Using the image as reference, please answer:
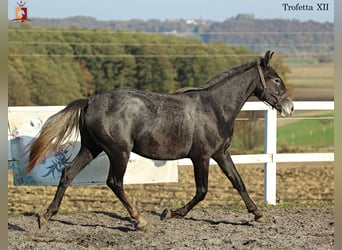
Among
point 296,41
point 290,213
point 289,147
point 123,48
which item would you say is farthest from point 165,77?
point 296,41

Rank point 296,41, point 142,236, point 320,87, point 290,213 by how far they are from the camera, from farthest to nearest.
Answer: point 296,41 < point 320,87 < point 290,213 < point 142,236

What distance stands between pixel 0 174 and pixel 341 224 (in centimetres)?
142

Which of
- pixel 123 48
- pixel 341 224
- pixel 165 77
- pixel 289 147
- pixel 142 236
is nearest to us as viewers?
pixel 341 224

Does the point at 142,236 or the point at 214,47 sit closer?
the point at 142,236

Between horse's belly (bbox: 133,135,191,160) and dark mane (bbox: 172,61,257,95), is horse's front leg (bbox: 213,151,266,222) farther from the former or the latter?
dark mane (bbox: 172,61,257,95)

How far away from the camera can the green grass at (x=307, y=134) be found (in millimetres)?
26594

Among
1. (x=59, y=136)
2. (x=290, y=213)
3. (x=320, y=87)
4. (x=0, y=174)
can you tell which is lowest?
(x=320, y=87)

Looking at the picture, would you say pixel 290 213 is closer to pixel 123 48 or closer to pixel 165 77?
pixel 165 77

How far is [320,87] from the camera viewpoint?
4644cm

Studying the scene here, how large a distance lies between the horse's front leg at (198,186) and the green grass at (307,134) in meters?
19.0

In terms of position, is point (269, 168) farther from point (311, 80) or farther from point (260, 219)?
point (311, 80)

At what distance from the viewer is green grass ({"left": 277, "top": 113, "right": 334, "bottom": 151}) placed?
26.6 meters

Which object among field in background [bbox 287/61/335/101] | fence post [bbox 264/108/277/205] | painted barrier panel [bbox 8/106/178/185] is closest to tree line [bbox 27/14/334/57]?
field in background [bbox 287/61/335/101]

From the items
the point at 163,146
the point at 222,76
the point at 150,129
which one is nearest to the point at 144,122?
the point at 150,129
